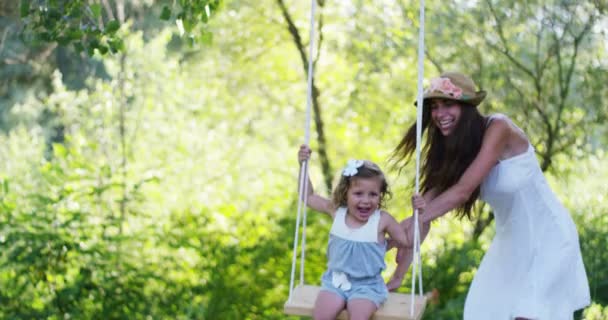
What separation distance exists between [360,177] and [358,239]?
191 millimetres

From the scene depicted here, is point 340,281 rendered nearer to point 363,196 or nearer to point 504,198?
point 363,196

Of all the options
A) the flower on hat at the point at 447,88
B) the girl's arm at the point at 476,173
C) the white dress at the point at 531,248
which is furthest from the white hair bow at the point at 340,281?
the flower on hat at the point at 447,88

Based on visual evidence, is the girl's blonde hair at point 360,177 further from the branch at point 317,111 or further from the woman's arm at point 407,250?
the branch at point 317,111

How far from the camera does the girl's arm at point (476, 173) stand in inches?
114

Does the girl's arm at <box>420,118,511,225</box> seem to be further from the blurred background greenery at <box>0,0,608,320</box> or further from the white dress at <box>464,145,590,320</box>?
the blurred background greenery at <box>0,0,608,320</box>

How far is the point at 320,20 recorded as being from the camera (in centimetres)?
844

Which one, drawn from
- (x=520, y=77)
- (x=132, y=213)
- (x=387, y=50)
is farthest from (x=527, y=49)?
(x=132, y=213)

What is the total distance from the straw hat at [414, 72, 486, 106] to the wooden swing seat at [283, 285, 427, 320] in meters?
0.62

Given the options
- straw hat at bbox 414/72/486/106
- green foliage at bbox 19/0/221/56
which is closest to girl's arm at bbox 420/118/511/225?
straw hat at bbox 414/72/486/106

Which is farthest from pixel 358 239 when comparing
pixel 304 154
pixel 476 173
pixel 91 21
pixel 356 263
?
pixel 91 21

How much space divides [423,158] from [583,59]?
3.52 meters

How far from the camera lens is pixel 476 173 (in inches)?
114

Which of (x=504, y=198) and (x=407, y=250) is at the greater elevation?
(x=504, y=198)

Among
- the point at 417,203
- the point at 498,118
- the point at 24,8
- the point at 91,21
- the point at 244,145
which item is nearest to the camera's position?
the point at 417,203
